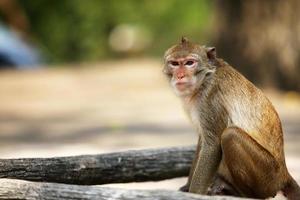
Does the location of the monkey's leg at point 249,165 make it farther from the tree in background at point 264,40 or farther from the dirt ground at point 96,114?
the tree in background at point 264,40

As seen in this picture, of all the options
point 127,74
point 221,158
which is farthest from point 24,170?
point 127,74

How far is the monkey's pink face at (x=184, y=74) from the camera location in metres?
6.33

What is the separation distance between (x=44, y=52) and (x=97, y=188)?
25188 mm

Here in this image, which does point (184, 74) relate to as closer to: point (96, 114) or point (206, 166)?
point (206, 166)

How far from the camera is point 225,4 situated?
1549 cm

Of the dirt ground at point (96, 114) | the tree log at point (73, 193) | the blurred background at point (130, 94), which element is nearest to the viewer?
the tree log at point (73, 193)

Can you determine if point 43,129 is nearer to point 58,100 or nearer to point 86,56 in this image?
point 58,100

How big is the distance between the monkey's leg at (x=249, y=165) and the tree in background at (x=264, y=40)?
27.9 ft

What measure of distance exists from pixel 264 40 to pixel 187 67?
861 centimetres

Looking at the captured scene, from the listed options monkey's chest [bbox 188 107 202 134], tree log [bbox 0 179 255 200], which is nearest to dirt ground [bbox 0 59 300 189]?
monkey's chest [bbox 188 107 202 134]

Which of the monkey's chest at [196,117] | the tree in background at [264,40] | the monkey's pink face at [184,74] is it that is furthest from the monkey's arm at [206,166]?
the tree in background at [264,40]

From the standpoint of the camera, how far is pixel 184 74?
6336mm

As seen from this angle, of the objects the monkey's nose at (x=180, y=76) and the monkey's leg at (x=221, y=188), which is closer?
the monkey's leg at (x=221, y=188)

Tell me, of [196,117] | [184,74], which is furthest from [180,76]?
[196,117]
